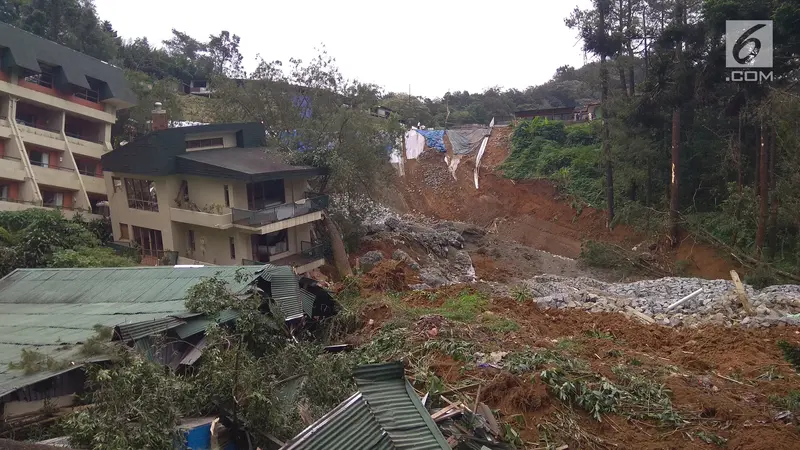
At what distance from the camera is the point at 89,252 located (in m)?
19.8

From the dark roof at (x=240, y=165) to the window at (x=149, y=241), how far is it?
3.27m

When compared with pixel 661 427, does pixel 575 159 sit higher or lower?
higher

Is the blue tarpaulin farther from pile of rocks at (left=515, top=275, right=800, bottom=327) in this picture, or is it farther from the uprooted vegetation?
the uprooted vegetation

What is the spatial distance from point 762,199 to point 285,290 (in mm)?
17960

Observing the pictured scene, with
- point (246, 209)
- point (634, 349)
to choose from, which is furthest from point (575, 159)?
point (634, 349)

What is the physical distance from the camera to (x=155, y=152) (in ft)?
70.8

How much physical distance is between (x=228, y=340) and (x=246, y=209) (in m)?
13.7

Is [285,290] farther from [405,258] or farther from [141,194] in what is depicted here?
[141,194]

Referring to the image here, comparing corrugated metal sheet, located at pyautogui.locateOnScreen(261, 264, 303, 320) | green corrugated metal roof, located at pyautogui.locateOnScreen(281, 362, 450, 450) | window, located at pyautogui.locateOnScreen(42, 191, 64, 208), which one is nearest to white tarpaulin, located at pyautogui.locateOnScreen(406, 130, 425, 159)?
window, located at pyautogui.locateOnScreen(42, 191, 64, 208)

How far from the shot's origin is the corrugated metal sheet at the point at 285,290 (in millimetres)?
11125

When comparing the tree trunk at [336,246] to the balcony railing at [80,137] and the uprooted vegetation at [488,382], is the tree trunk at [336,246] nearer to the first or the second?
the uprooted vegetation at [488,382]

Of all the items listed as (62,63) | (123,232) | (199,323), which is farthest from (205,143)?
Result: (199,323)

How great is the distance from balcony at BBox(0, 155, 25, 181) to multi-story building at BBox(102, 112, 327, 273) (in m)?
4.45

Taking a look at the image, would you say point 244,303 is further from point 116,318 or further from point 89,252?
point 89,252
